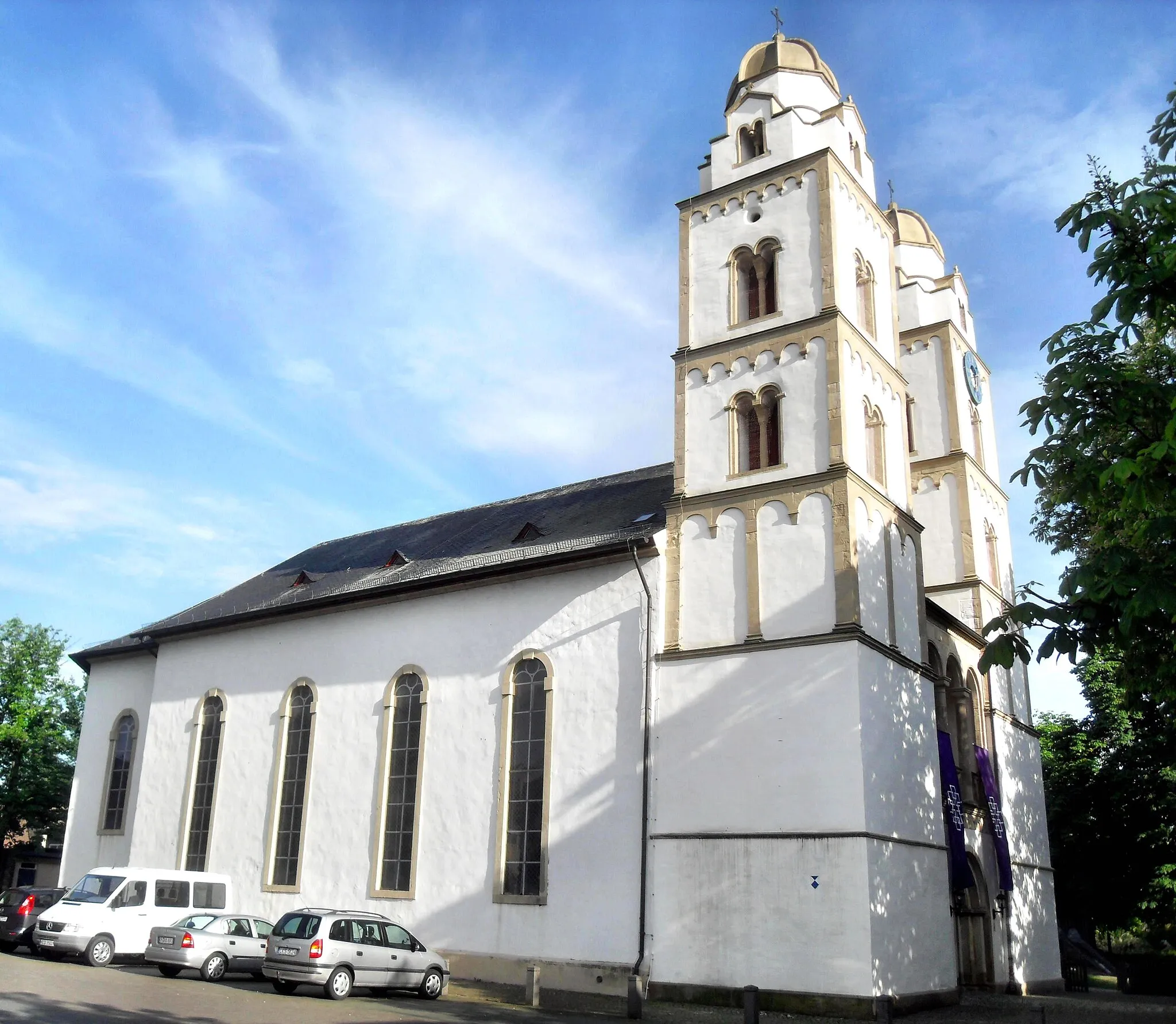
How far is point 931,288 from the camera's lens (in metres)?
34.4

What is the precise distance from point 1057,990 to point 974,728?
7.61 m

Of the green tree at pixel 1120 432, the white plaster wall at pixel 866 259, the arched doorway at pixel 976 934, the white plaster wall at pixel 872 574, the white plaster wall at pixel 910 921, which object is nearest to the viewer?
the green tree at pixel 1120 432

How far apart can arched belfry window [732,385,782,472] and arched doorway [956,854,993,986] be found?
10173 mm

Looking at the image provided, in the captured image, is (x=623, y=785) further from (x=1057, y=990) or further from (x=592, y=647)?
(x=1057, y=990)

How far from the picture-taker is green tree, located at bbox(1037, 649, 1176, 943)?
34.0 metres

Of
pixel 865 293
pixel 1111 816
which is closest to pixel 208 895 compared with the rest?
pixel 865 293

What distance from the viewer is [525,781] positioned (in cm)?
2256

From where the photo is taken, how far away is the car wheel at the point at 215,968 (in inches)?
801

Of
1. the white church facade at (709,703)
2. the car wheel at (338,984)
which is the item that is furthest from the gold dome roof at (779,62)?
the car wheel at (338,984)

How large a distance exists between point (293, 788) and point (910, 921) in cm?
1455

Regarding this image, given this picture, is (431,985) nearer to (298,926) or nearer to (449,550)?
(298,926)

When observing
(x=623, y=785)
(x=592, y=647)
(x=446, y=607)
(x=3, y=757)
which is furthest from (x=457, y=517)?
(x=3, y=757)

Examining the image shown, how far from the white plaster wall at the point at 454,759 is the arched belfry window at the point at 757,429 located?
3080 mm

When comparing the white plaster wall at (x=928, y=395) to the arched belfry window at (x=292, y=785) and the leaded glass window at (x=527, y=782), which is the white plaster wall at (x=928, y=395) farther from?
the arched belfry window at (x=292, y=785)
